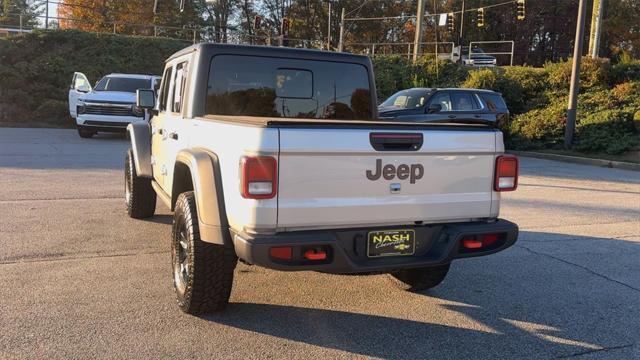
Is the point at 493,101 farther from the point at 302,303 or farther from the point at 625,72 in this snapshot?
the point at 302,303

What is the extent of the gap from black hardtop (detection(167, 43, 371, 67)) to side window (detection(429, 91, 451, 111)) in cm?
942

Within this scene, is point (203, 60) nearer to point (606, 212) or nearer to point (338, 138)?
point (338, 138)

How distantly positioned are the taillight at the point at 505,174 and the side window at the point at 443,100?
10.6 meters

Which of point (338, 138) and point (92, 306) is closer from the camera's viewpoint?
point (338, 138)

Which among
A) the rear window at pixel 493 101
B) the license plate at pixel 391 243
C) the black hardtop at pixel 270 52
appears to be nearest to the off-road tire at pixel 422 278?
the license plate at pixel 391 243

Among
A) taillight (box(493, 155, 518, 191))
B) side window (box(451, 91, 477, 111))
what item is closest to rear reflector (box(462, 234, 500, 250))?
taillight (box(493, 155, 518, 191))

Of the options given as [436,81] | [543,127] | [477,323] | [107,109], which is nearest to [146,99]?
[477,323]

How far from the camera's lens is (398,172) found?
3.63 m

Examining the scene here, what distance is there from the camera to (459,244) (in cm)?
380

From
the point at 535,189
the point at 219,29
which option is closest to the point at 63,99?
the point at 535,189

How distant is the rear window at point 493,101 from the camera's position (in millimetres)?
15391

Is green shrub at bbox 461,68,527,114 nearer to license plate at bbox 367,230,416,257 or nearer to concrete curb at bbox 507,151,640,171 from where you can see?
concrete curb at bbox 507,151,640,171

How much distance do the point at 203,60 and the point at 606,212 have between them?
6.66 m

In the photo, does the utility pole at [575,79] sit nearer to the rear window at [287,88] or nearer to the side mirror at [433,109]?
the side mirror at [433,109]
